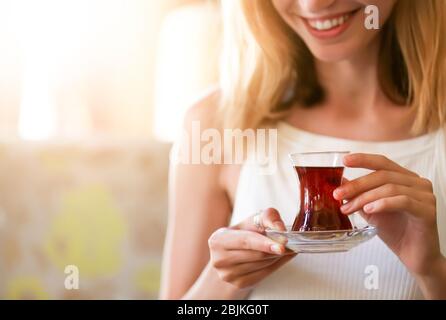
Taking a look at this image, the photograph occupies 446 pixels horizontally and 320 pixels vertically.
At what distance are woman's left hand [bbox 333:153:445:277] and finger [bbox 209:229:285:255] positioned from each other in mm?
62

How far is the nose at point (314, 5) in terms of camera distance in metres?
0.66

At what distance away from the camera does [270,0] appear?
2.37ft

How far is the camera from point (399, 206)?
1.69 feet

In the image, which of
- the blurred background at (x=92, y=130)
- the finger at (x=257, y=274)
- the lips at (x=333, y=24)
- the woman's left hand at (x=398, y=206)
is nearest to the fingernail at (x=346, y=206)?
the woman's left hand at (x=398, y=206)

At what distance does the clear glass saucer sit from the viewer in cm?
50

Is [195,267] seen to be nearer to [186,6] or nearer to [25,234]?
[25,234]

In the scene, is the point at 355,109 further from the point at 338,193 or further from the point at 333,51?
the point at 338,193

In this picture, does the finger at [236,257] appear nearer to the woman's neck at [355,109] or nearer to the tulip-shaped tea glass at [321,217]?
the tulip-shaped tea glass at [321,217]


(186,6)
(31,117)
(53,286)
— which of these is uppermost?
(186,6)

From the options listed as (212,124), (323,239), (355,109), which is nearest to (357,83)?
(355,109)

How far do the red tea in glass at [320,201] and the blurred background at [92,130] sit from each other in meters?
0.48

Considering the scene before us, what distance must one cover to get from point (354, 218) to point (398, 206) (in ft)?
0.34
